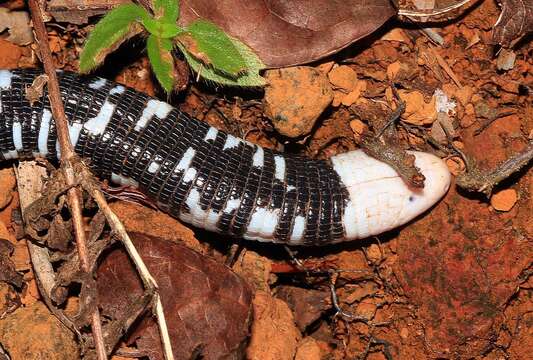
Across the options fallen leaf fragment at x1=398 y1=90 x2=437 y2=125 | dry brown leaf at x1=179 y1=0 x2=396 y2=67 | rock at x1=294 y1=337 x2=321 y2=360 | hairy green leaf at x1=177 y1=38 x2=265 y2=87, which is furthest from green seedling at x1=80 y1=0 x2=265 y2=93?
rock at x1=294 y1=337 x2=321 y2=360

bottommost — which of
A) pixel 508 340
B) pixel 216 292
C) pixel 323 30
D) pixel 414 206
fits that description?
pixel 508 340

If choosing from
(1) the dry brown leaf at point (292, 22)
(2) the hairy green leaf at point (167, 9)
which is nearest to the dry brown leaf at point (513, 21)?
(1) the dry brown leaf at point (292, 22)

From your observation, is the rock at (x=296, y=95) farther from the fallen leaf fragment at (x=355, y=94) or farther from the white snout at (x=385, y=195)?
the white snout at (x=385, y=195)

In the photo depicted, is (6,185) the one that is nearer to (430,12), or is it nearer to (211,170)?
(211,170)

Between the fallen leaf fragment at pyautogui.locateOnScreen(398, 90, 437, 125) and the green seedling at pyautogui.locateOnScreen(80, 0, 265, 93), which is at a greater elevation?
the green seedling at pyautogui.locateOnScreen(80, 0, 265, 93)

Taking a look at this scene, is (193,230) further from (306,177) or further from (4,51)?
(4,51)

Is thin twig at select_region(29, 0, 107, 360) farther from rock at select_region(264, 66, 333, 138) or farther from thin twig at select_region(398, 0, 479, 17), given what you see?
thin twig at select_region(398, 0, 479, 17)

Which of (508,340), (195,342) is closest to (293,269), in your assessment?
(195,342)
